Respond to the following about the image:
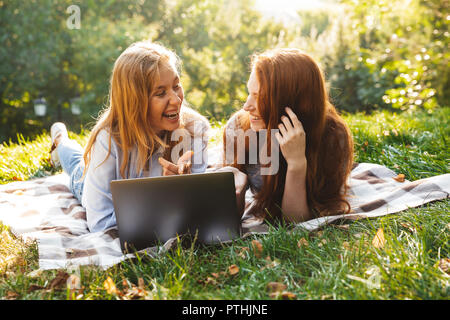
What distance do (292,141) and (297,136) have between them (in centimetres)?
4

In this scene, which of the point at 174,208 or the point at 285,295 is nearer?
the point at 285,295

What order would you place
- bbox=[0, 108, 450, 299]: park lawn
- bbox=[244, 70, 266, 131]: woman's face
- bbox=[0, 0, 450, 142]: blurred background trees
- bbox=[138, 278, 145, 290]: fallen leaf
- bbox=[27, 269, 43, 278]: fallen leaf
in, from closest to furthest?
bbox=[0, 108, 450, 299]: park lawn, bbox=[138, 278, 145, 290]: fallen leaf, bbox=[27, 269, 43, 278]: fallen leaf, bbox=[244, 70, 266, 131]: woman's face, bbox=[0, 0, 450, 142]: blurred background trees

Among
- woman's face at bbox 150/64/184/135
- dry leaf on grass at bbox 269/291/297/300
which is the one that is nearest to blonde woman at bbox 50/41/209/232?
woman's face at bbox 150/64/184/135

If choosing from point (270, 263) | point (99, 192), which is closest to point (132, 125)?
point (99, 192)

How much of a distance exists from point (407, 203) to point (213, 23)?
19.5 meters

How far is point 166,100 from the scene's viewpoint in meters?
2.56

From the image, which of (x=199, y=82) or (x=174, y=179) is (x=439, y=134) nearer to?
(x=174, y=179)

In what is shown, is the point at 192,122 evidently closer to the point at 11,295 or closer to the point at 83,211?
the point at 83,211

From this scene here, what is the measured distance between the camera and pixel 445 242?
72.5 inches

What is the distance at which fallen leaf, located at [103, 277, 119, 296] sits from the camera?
1.71m

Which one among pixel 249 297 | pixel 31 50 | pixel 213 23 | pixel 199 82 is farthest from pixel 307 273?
pixel 213 23

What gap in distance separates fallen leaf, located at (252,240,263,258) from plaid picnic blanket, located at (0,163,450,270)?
0.17m

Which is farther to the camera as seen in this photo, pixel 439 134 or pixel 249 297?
pixel 439 134

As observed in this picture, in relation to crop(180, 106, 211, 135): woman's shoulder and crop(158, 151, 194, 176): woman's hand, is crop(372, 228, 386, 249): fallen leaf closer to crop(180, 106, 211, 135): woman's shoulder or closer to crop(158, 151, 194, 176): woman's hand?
crop(158, 151, 194, 176): woman's hand
